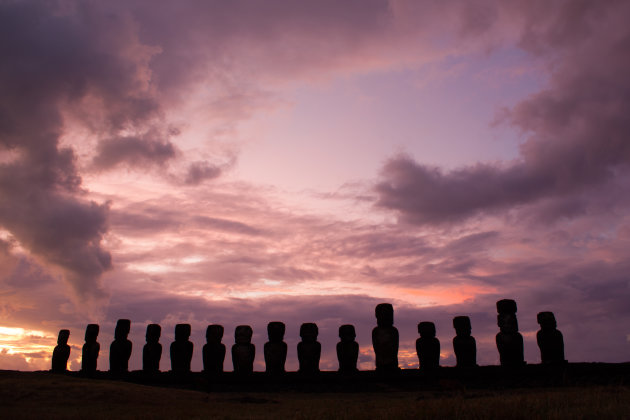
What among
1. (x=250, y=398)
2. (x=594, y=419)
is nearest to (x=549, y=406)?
(x=594, y=419)

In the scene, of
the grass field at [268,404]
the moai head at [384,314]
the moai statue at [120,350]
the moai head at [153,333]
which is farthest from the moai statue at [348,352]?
the moai statue at [120,350]

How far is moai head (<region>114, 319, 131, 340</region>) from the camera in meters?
24.4

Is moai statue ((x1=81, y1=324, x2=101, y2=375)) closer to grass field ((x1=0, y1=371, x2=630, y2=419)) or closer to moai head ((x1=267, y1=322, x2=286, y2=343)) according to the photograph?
grass field ((x1=0, y1=371, x2=630, y2=419))

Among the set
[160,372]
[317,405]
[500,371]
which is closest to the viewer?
[317,405]

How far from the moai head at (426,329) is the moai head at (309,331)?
3.99 m

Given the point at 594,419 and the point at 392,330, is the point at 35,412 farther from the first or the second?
the point at 392,330

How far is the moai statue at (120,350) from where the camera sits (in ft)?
78.1

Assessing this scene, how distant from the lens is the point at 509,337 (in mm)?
20734

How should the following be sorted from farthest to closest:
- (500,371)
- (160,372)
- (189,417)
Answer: (160,372)
(500,371)
(189,417)

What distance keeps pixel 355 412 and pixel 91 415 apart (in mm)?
5429

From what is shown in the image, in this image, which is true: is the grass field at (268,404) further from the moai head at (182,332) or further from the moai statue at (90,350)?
the moai head at (182,332)

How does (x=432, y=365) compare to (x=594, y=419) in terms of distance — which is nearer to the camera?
(x=594, y=419)

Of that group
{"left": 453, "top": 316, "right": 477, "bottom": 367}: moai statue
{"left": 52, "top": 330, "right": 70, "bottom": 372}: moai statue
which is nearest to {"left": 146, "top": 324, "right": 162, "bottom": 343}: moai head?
{"left": 52, "top": 330, "right": 70, "bottom": 372}: moai statue

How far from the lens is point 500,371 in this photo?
19.5 meters
